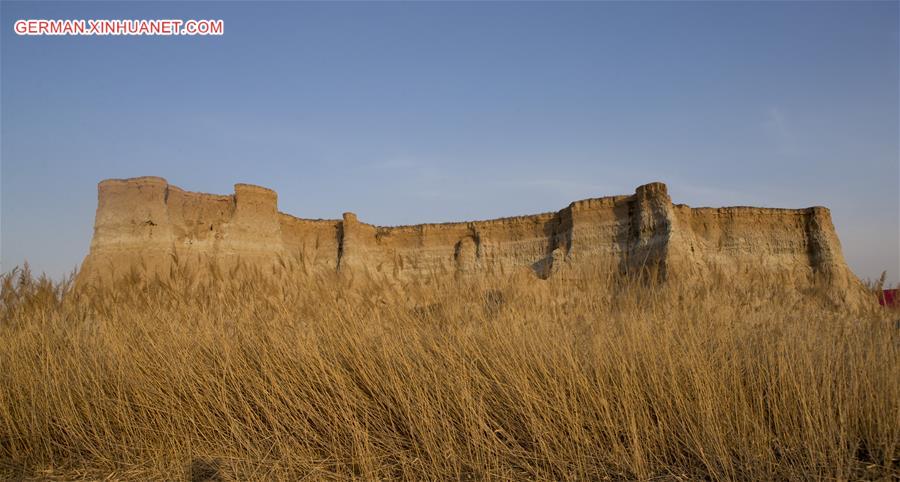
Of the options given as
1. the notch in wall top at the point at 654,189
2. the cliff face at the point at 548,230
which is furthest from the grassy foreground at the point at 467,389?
the notch in wall top at the point at 654,189

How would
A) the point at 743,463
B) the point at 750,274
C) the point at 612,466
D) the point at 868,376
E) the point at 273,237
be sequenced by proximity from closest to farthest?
the point at 743,463, the point at 612,466, the point at 868,376, the point at 750,274, the point at 273,237

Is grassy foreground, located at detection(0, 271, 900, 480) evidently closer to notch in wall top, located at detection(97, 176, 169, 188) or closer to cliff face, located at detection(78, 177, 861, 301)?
cliff face, located at detection(78, 177, 861, 301)

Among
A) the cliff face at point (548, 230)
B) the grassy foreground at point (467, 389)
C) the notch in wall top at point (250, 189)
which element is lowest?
the grassy foreground at point (467, 389)

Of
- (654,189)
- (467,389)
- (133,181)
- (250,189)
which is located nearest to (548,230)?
(654,189)

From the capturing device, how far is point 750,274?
13.7 ft

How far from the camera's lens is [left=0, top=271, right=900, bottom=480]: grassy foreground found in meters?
2.42

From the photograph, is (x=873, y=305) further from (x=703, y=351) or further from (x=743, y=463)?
(x=743, y=463)

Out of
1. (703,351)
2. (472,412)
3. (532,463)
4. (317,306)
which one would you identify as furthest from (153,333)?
(703,351)

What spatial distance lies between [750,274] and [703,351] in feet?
5.41

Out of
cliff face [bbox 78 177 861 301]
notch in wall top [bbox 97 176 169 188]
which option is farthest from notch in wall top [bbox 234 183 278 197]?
notch in wall top [bbox 97 176 169 188]

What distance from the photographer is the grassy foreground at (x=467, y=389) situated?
95.2 inches

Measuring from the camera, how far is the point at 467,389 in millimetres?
2646

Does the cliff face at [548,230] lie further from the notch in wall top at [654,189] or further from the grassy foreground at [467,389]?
the grassy foreground at [467,389]

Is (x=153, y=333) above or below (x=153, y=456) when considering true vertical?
above
